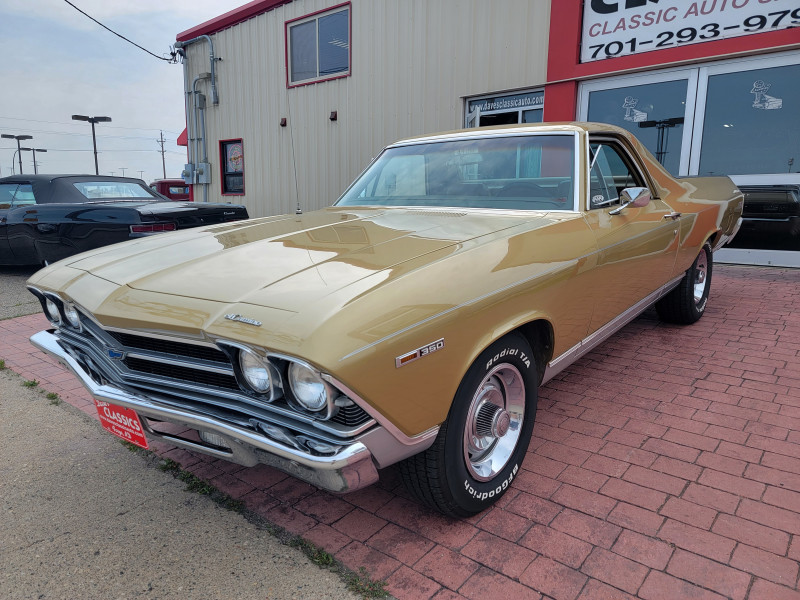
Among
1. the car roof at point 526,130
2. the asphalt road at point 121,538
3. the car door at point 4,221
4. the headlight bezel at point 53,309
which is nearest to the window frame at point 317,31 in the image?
the car door at point 4,221

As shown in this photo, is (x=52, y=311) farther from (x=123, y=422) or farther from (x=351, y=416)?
(x=351, y=416)

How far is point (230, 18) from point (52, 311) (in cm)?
1155

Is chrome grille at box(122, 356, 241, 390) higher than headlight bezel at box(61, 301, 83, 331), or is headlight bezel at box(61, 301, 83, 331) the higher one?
headlight bezel at box(61, 301, 83, 331)

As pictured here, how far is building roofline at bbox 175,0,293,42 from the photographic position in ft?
37.1

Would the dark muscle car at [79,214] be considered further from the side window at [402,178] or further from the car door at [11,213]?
the side window at [402,178]

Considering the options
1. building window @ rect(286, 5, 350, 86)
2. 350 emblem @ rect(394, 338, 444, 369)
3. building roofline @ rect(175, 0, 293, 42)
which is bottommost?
350 emblem @ rect(394, 338, 444, 369)

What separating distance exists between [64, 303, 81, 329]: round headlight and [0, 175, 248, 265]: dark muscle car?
12.2 ft

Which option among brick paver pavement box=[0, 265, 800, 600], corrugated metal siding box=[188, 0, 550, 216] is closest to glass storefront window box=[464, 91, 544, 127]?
corrugated metal siding box=[188, 0, 550, 216]

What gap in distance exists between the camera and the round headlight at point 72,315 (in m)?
2.32

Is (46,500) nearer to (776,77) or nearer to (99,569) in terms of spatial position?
(99,569)

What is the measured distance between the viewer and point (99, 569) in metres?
1.96

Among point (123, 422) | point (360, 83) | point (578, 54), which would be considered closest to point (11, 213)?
point (360, 83)

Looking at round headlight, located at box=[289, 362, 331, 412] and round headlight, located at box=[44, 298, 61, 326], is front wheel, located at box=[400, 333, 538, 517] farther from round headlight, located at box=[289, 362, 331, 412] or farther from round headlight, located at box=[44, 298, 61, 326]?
round headlight, located at box=[44, 298, 61, 326]

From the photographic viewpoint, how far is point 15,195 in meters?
7.66
